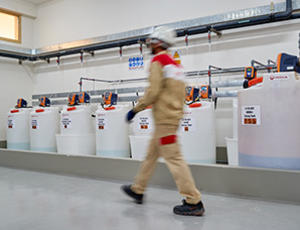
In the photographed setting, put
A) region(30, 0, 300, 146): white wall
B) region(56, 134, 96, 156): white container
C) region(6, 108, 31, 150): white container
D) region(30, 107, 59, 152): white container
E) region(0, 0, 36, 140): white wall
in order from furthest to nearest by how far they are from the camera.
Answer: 1. region(0, 0, 36, 140): white wall
2. region(6, 108, 31, 150): white container
3. region(30, 107, 59, 152): white container
4. region(56, 134, 96, 156): white container
5. region(30, 0, 300, 146): white wall

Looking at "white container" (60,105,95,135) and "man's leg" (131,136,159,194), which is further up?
"white container" (60,105,95,135)

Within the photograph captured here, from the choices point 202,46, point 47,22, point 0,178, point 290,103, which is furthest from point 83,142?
point 47,22

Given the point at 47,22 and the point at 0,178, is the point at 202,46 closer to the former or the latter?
the point at 0,178

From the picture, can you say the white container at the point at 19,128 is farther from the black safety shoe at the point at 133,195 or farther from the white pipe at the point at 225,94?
the black safety shoe at the point at 133,195

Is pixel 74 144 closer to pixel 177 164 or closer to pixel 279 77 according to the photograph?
pixel 177 164

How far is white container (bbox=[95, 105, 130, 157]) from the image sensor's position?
3.45 meters

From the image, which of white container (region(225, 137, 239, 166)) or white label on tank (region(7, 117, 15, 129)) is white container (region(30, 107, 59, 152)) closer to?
white label on tank (region(7, 117, 15, 129))

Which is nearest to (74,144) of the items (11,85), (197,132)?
(197,132)

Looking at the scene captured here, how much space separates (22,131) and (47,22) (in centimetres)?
222

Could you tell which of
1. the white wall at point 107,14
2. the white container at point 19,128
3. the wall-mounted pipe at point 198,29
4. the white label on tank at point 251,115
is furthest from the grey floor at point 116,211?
the white wall at point 107,14

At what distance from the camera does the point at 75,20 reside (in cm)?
507

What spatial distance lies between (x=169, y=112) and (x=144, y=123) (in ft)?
4.98

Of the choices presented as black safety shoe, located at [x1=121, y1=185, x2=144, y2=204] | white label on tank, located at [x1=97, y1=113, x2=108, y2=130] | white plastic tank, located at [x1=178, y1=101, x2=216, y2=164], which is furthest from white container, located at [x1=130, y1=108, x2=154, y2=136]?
black safety shoe, located at [x1=121, y1=185, x2=144, y2=204]

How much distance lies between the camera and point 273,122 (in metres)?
2.15
